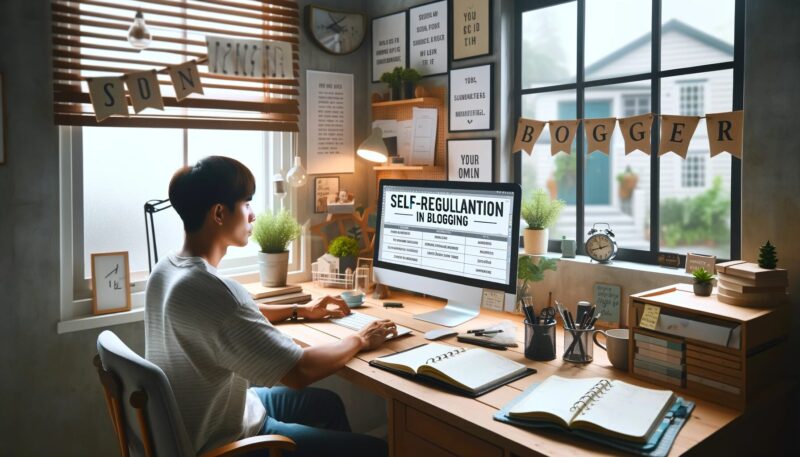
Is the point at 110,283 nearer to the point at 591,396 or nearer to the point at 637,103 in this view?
the point at 591,396

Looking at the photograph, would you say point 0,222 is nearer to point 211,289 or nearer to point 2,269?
point 2,269

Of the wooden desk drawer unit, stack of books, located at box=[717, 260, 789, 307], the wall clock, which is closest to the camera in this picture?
the wooden desk drawer unit

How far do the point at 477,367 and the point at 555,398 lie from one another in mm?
303

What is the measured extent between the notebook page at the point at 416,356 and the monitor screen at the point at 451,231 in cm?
33


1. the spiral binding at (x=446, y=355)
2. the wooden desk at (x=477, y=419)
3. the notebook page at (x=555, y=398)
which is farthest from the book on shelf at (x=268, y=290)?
the notebook page at (x=555, y=398)

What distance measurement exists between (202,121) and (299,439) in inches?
57.3

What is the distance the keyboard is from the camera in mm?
2156

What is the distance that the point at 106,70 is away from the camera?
2.30 meters

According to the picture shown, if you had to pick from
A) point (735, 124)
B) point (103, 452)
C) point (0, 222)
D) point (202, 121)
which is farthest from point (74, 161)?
point (735, 124)

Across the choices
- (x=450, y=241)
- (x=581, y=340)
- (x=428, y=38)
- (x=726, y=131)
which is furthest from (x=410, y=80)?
(x=581, y=340)

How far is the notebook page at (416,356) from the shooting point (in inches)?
67.6

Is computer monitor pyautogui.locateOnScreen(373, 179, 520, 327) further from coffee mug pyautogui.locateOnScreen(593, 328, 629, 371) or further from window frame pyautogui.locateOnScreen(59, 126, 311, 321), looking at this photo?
window frame pyautogui.locateOnScreen(59, 126, 311, 321)

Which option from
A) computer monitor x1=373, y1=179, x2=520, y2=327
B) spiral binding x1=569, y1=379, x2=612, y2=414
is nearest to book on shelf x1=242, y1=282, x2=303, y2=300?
computer monitor x1=373, y1=179, x2=520, y2=327

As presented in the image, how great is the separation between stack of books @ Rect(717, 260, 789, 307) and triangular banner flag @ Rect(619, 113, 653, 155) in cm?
57
